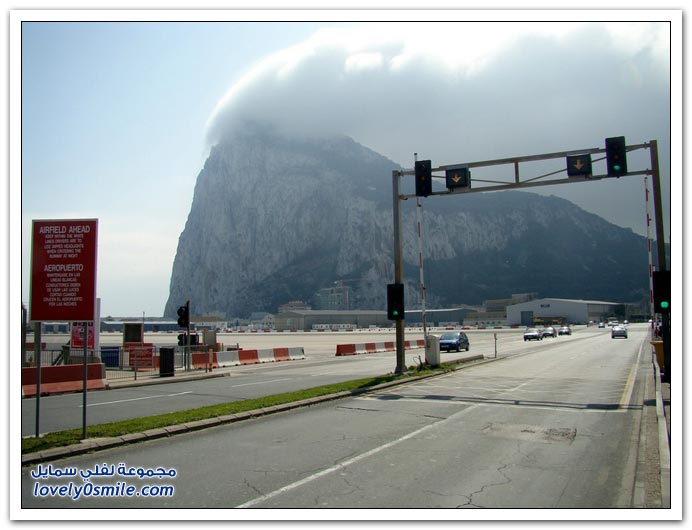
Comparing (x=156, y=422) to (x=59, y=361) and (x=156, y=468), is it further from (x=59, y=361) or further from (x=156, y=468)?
(x=59, y=361)

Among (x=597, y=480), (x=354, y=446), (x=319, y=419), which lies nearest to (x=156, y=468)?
(x=354, y=446)

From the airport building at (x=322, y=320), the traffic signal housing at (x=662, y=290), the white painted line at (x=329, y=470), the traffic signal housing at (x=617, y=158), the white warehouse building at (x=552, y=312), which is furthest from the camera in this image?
the airport building at (x=322, y=320)

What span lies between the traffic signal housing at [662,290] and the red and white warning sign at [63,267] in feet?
43.0

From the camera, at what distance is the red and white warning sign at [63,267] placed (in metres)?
9.16

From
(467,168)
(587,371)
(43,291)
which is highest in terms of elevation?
(467,168)

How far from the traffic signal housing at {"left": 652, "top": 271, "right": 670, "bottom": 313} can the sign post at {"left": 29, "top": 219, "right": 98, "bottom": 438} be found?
1311 cm

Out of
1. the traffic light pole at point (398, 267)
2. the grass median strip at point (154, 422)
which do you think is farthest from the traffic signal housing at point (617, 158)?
the grass median strip at point (154, 422)

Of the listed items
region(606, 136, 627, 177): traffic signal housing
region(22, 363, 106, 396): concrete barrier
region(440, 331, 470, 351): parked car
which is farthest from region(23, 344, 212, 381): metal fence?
region(606, 136, 627, 177): traffic signal housing

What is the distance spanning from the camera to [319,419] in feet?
37.5

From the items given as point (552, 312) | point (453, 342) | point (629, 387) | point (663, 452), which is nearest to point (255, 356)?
point (453, 342)

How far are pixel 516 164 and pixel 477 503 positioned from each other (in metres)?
14.7

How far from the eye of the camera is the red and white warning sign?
30.1ft

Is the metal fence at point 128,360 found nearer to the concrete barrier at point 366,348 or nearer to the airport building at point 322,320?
the concrete barrier at point 366,348
